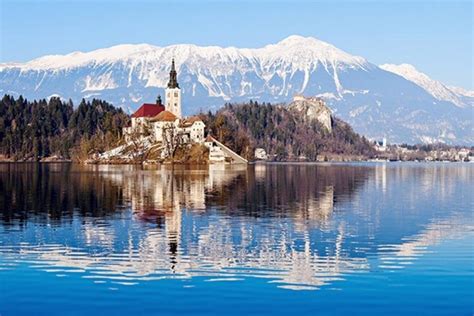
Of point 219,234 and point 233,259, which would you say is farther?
point 219,234

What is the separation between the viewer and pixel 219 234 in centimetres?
4109

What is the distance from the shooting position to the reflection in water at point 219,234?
30.8 metres

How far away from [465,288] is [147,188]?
56.3 m

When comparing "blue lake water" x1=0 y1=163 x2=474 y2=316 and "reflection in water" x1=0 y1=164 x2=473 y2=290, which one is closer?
"blue lake water" x1=0 y1=163 x2=474 y2=316

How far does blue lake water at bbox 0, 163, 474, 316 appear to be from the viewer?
25.2 meters

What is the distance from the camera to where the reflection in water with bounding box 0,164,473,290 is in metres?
30.8

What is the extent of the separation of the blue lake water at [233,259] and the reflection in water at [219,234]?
0.08m

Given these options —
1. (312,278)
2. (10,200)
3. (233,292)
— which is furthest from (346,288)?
(10,200)

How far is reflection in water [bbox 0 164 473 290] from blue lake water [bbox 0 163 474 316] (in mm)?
82

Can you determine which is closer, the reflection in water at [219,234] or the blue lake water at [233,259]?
the blue lake water at [233,259]

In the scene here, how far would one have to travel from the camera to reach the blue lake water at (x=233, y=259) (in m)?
→ 25.2

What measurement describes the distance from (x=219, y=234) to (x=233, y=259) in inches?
325

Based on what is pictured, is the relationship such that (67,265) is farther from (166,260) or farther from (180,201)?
(180,201)

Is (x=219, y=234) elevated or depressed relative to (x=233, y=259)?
elevated
